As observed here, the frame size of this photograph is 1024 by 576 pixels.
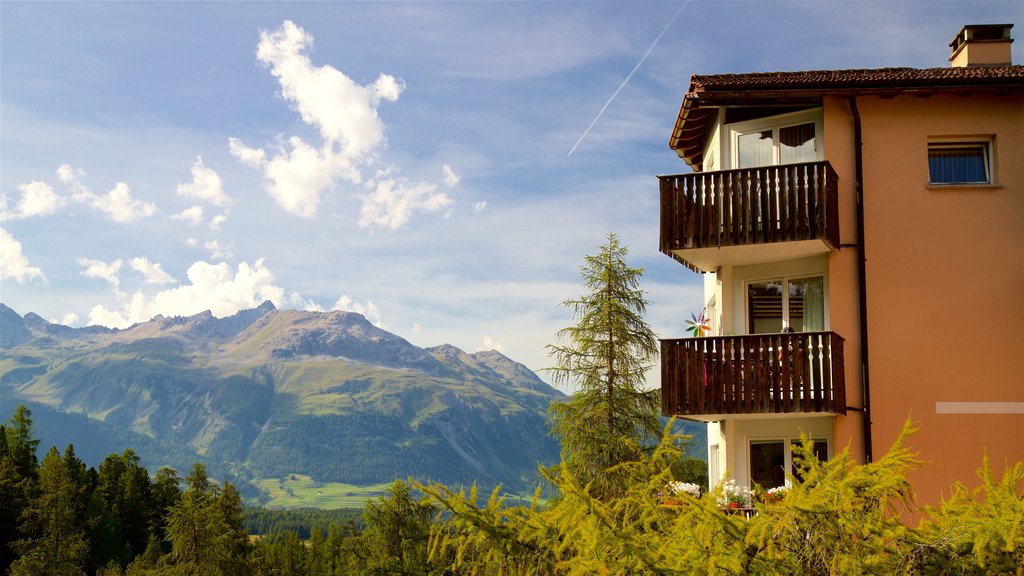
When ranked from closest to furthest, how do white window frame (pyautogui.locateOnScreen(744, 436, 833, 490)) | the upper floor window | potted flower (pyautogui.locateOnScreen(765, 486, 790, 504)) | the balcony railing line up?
potted flower (pyautogui.locateOnScreen(765, 486, 790, 504)), the balcony railing, white window frame (pyautogui.locateOnScreen(744, 436, 833, 490)), the upper floor window

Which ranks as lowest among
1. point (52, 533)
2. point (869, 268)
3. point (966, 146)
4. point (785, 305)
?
point (52, 533)

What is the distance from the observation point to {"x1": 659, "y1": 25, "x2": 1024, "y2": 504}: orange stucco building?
18.8m

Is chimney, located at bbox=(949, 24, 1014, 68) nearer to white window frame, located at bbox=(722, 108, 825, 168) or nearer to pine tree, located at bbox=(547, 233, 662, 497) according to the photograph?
white window frame, located at bbox=(722, 108, 825, 168)

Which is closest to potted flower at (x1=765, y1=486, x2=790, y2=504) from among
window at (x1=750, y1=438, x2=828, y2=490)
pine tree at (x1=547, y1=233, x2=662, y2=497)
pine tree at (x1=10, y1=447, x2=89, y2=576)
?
window at (x1=750, y1=438, x2=828, y2=490)

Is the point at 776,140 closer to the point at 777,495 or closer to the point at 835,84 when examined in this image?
the point at 835,84

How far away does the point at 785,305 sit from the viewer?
20672mm

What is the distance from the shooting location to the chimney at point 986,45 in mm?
22109

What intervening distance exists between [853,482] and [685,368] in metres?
10.4

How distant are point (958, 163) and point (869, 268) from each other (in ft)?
9.07

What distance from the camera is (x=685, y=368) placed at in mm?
19641

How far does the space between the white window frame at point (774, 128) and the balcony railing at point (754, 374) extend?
12.9ft

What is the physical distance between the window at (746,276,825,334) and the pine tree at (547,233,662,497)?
13.3 metres

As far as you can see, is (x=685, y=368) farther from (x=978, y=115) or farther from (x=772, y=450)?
(x=978, y=115)

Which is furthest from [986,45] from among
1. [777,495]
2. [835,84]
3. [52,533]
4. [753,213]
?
[52,533]
